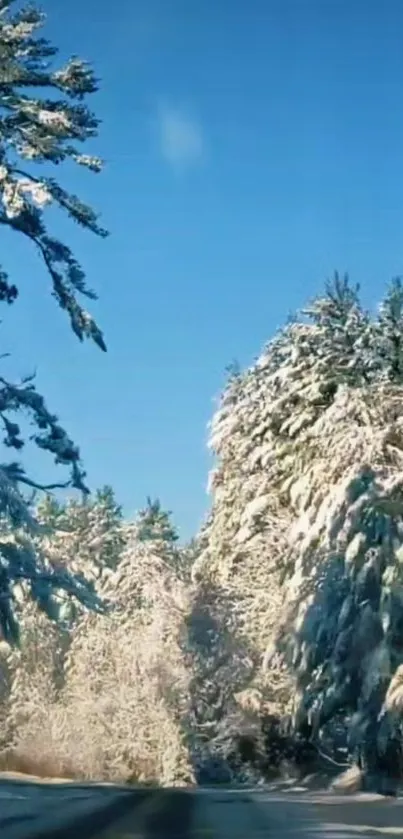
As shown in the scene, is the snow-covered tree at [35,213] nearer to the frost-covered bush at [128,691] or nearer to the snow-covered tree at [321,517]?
the snow-covered tree at [321,517]

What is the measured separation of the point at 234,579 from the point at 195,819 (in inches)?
1204

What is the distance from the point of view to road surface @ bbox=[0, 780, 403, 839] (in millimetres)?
11453

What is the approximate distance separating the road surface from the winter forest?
3986mm

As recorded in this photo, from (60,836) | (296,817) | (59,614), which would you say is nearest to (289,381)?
(59,614)

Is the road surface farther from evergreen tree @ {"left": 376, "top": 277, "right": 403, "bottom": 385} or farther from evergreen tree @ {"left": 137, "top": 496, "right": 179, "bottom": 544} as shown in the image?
evergreen tree @ {"left": 137, "top": 496, "right": 179, "bottom": 544}

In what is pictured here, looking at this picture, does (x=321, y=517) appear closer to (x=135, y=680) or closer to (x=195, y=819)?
(x=135, y=680)

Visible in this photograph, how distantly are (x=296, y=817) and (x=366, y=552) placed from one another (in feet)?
59.2

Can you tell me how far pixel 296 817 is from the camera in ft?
48.9

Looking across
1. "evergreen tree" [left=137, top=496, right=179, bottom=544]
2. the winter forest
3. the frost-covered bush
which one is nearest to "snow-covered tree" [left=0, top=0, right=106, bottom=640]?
the winter forest

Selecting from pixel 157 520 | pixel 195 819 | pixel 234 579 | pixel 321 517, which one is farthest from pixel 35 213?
pixel 157 520

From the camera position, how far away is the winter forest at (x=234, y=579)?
63.7 feet

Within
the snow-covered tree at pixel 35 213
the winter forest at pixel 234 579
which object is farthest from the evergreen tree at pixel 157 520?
the snow-covered tree at pixel 35 213

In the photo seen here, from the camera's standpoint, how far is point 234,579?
44.7 meters

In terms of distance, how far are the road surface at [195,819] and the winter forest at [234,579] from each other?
399cm
